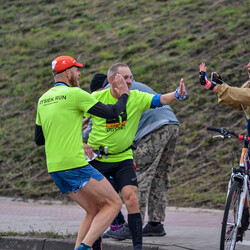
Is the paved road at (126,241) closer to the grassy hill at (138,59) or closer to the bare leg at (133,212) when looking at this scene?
the bare leg at (133,212)

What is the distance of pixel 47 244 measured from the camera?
700cm

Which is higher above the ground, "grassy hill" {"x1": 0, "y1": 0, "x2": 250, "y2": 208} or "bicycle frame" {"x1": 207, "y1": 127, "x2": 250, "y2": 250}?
"bicycle frame" {"x1": 207, "y1": 127, "x2": 250, "y2": 250}

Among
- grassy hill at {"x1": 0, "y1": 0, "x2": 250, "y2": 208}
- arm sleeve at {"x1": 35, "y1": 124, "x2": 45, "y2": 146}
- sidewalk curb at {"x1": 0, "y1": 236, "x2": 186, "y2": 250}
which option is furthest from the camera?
grassy hill at {"x1": 0, "y1": 0, "x2": 250, "y2": 208}

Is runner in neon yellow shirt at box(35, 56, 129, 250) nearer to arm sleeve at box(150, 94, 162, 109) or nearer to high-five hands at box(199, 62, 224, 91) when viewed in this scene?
arm sleeve at box(150, 94, 162, 109)

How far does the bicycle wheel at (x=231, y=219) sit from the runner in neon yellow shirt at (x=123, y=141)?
34.1 inches

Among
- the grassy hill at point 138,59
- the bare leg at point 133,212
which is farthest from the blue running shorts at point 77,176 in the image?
the grassy hill at point 138,59

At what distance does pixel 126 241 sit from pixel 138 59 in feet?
39.9

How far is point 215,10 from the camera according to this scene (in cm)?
2044

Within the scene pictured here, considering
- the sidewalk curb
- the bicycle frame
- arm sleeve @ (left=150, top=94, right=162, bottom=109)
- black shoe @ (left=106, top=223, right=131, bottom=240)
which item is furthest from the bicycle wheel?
black shoe @ (left=106, top=223, right=131, bottom=240)

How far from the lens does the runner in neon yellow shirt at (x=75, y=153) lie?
17.5 ft

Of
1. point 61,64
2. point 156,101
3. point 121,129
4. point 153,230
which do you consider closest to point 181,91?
point 156,101

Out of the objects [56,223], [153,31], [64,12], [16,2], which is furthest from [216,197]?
[16,2]

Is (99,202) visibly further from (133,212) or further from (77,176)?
(133,212)

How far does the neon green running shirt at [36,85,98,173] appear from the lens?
536 centimetres
